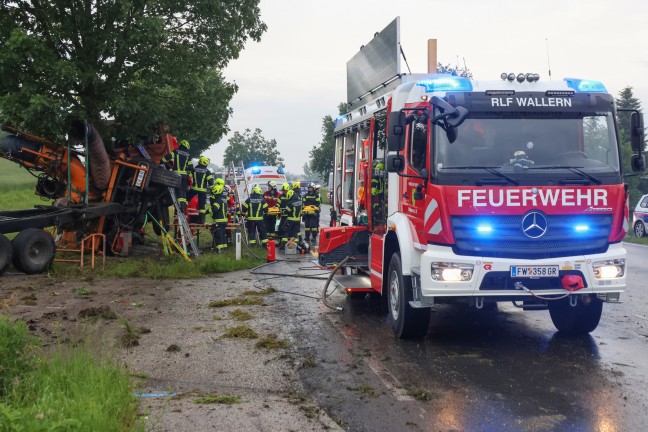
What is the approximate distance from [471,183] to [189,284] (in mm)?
6660

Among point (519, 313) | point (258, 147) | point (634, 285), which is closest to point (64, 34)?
point (519, 313)

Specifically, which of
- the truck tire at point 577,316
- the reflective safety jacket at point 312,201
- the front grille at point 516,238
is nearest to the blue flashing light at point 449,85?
the front grille at point 516,238

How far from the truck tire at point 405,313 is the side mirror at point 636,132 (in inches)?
111

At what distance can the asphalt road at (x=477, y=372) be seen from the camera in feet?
15.7

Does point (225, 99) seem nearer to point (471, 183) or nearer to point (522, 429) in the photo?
point (471, 183)

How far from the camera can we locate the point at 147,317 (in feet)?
28.2

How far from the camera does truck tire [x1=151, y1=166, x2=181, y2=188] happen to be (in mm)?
13914

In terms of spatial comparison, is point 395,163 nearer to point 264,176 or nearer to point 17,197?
point 264,176

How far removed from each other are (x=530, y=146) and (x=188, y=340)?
168 inches

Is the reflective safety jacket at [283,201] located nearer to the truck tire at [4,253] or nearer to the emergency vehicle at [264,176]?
the emergency vehicle at [264,176]

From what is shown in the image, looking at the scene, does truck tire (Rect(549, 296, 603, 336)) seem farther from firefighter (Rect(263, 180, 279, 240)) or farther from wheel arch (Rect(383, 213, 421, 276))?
firefighter (Rect(263, 180, 279, 240))

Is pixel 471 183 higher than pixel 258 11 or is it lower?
lower

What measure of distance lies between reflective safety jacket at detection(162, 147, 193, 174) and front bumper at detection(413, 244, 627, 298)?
9845mm

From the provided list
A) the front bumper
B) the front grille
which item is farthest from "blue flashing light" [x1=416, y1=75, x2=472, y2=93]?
the front bumper
